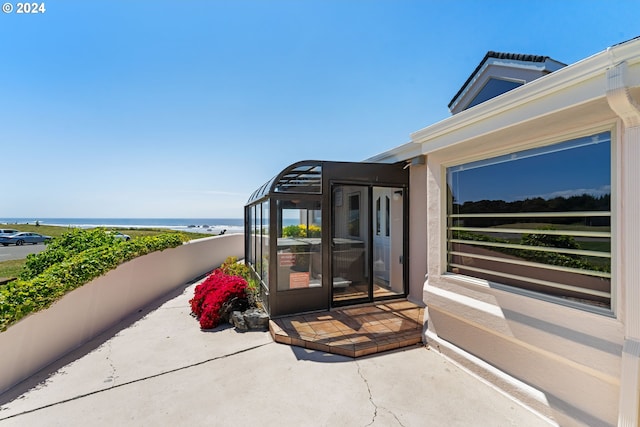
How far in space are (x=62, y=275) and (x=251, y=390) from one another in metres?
3.93

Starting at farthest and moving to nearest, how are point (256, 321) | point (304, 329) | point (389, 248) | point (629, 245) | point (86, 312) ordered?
point (389, 248) < point (256, 321) < point (86, 312) < point (304, 329) < point (629, 245)

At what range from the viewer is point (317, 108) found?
10.7 m

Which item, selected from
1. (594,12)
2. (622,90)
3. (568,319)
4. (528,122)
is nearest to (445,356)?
(568,319)

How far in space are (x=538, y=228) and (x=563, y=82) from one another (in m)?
1.52

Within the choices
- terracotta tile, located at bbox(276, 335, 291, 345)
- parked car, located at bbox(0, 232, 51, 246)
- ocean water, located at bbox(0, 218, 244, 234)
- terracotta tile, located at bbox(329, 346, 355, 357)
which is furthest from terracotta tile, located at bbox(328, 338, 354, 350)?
ocean water, located at bbox(0, 218, 244, 234)

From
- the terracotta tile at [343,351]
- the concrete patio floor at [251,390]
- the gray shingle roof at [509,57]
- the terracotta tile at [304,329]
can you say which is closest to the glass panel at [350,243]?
the terracotta tile at [304,329]

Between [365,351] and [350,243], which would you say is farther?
[350,243]

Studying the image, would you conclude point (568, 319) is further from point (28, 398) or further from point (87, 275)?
point (87, 275)

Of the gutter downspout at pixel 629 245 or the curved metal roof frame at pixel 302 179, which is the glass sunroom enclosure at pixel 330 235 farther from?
the gutter downspout at pixel 629 245

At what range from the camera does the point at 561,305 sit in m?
2.69

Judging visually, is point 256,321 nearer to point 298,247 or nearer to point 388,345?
point 298,247

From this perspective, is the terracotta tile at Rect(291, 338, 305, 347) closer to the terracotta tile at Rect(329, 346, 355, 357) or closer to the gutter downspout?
the terracotta tile at Rect(329, 346, 355, 357)

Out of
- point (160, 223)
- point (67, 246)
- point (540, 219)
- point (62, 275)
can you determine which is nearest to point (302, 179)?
point (540, 219)

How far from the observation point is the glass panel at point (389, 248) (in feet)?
20.8
